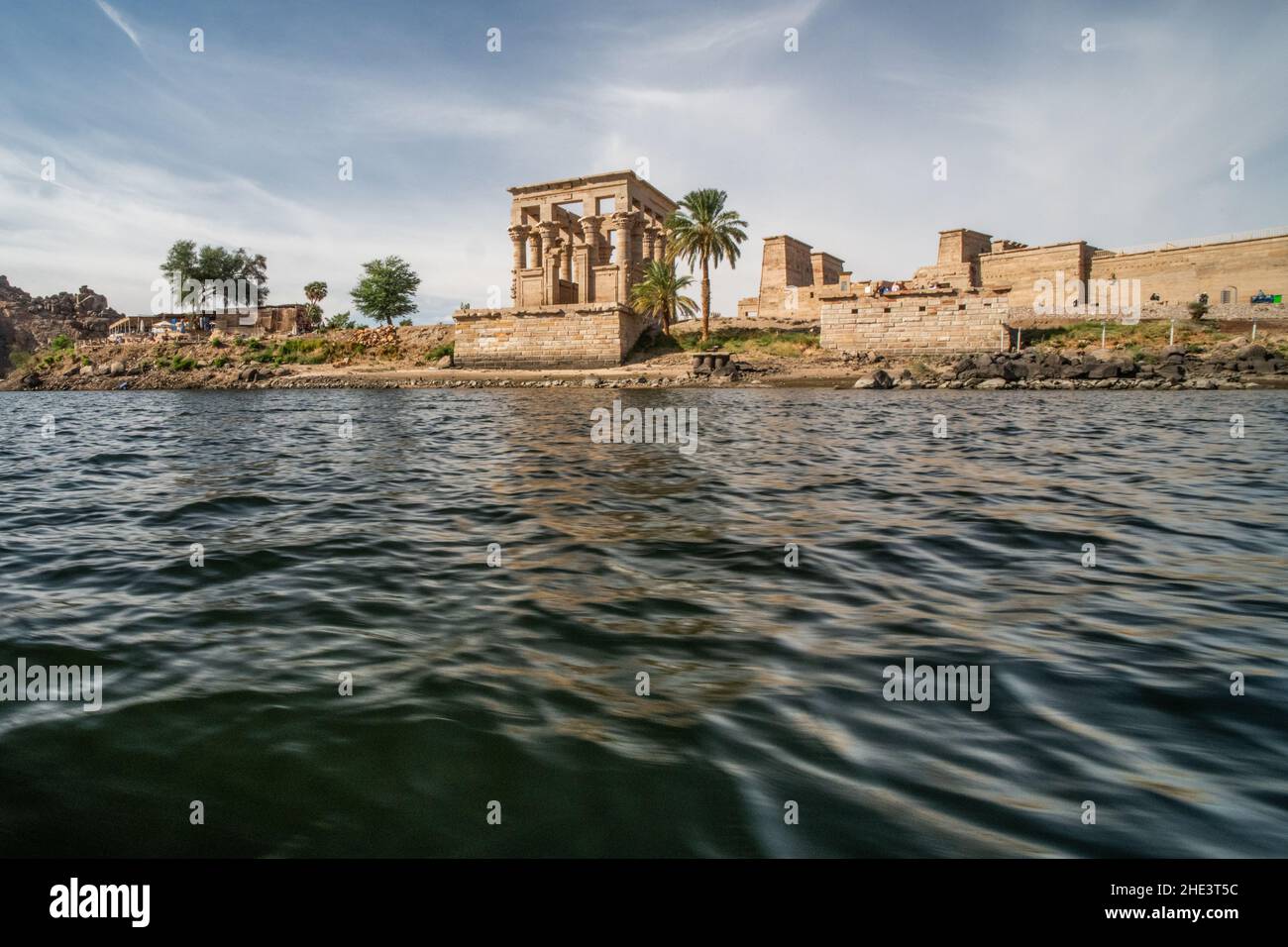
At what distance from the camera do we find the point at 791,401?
1194 inches

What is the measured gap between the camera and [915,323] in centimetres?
4444

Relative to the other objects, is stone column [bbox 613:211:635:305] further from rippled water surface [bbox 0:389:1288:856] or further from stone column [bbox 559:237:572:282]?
rippled water surface [bbox 0:389:1288:856]

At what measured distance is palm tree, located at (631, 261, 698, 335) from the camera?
53062mm

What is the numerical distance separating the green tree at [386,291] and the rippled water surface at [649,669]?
61.6 metres

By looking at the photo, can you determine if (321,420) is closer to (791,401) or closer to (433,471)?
(433,471)

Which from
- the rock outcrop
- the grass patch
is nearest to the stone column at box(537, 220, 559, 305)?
the grass patch

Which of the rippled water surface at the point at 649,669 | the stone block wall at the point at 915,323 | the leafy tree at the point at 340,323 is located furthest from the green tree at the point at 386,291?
the rippled water surface at the point at 649,669

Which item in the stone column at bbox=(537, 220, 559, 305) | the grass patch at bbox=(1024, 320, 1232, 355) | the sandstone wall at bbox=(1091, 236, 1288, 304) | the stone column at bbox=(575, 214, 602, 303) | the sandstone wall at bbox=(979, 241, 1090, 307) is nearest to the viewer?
the grass patch at bbox=(1024, 320, 1232, 355)

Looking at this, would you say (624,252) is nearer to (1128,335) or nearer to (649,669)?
(1128,335)

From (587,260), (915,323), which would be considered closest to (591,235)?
(587,260)

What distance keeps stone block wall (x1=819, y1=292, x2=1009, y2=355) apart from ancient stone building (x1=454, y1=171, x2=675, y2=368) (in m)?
14.9

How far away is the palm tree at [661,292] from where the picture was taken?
53.1m
